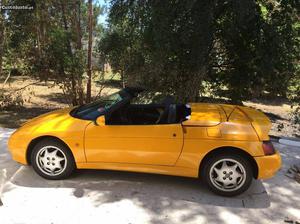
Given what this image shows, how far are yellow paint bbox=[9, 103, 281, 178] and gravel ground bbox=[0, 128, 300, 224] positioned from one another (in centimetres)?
26

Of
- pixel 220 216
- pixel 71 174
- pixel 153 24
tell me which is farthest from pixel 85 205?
pixel 153 24

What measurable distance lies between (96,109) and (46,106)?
724 cm

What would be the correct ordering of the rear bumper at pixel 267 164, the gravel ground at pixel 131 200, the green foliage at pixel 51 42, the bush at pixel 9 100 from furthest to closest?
the bush at pixel 9 100
the green foliage at pixel 51 42
the rear bumper at pixel 267 164
the gravel ground at pixel 131 200

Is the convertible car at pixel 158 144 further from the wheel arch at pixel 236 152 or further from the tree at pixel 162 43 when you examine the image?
the tree at pixel 162 43

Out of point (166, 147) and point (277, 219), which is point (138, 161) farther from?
point (277, 219)

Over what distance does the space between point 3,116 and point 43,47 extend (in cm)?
202

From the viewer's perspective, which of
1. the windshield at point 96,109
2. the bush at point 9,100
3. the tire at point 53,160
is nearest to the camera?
the tire at point 53,160

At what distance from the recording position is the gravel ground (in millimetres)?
4500

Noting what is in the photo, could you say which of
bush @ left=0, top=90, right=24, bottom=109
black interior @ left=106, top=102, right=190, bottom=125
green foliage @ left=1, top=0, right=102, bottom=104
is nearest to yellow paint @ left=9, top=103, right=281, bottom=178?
black interior @ left=106, top=102, right=190, bottom=125

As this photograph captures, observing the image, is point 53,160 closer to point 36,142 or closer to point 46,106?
point 36,142

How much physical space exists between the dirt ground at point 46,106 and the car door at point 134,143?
A: 4.43 meters

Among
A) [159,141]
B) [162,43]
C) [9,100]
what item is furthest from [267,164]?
[9,100]

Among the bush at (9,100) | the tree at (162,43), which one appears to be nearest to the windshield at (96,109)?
the tree at (162,43)

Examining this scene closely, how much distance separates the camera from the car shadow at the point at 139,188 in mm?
4973
